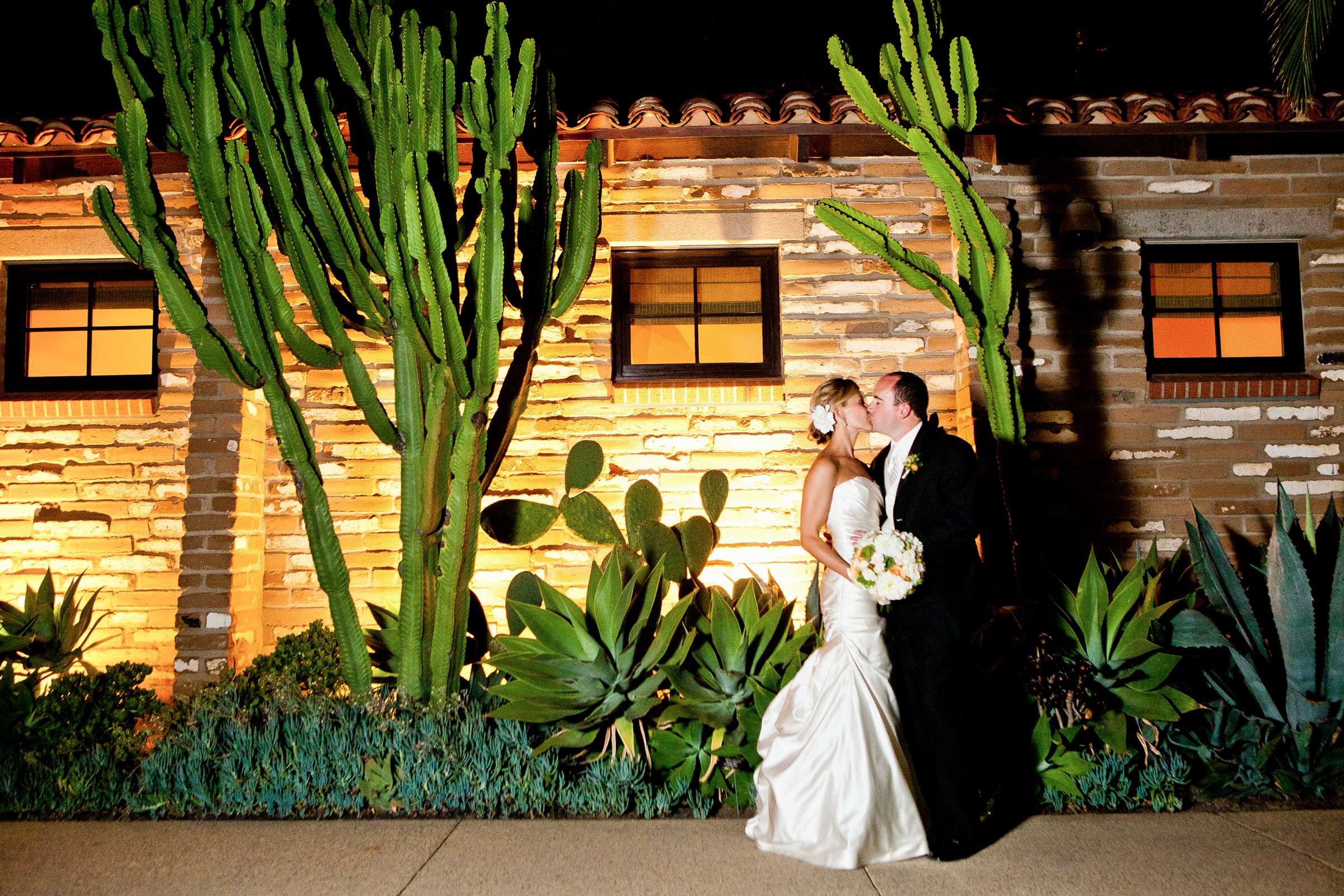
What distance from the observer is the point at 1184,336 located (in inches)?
227

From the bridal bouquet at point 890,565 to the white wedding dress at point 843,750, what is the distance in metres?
0.23

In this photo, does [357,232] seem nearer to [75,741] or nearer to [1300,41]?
[75,741]

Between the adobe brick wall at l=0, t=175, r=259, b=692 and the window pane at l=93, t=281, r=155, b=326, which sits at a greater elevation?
the window pane at l=93, t=281, r=155, b=326

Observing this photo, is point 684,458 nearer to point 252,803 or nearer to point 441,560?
point 441,560

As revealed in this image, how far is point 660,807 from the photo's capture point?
3602mm

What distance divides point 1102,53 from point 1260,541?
4.50 meters

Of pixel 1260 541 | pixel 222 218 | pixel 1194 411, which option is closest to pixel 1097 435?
pixel 1194 411

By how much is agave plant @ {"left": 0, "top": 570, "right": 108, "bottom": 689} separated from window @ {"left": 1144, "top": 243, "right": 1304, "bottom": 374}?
6551 millimetres

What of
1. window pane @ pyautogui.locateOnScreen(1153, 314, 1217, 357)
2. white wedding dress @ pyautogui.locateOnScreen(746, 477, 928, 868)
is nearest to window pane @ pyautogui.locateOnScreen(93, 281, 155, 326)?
white wedding dress @ pyautogui.locateOnScreen(746, 477, 928, 868)

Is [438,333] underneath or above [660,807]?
above

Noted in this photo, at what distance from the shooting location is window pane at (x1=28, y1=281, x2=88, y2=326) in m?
5.77

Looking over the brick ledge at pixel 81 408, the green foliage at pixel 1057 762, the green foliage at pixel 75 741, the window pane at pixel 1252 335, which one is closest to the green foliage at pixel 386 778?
the green foliage at pixel 75 741

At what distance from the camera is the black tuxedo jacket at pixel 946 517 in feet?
10.9

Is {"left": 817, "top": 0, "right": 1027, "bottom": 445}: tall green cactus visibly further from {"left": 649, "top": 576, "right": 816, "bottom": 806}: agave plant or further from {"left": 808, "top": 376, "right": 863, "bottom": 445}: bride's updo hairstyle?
{"left": 649, "top": 576, "right": 816, "bottom": 806}: agave plant
